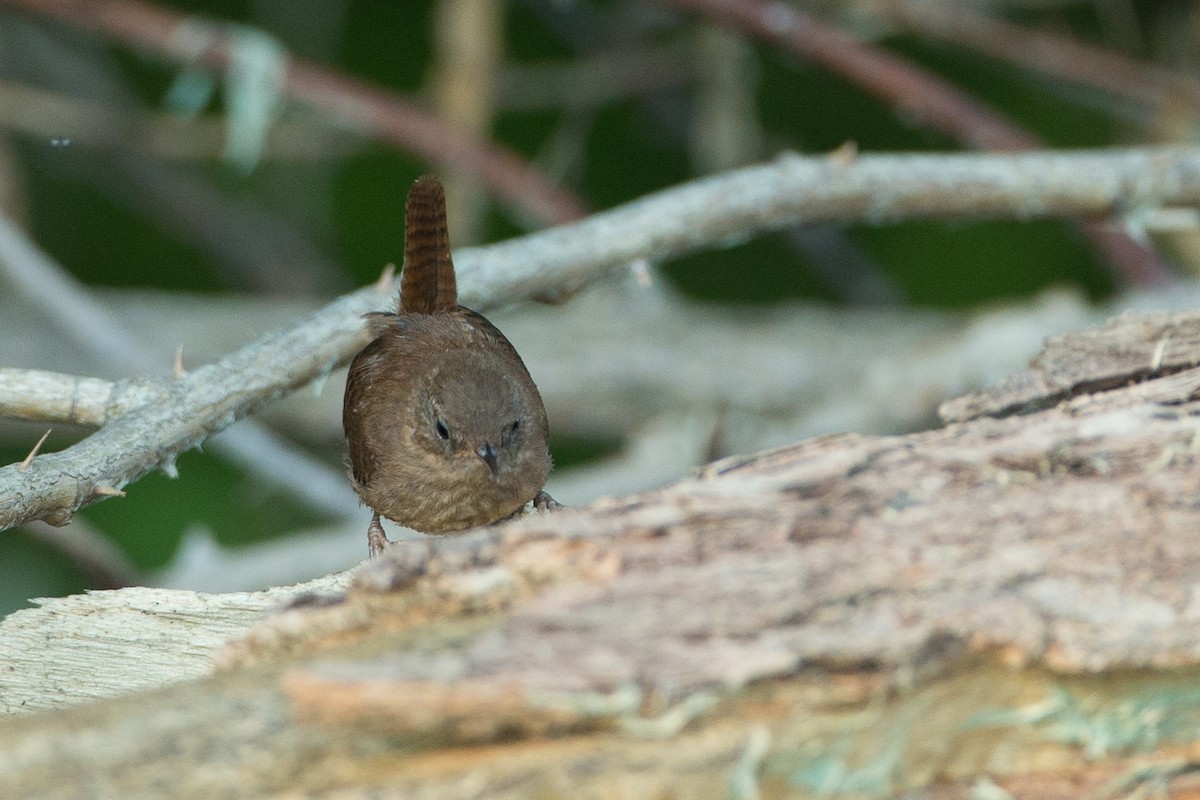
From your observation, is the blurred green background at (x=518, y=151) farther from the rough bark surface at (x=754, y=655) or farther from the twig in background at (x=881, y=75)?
the rough bark surface at (x=754, y=655)

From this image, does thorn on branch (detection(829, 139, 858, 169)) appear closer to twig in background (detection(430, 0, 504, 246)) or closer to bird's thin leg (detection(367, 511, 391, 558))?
bird's thin leg (detection(367, 511, 391, 558))

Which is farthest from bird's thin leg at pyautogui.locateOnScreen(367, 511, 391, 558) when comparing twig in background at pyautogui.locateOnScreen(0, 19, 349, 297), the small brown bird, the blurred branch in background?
twig in background at pyautogui.locateOnScreen(0, 19, 349, 297)

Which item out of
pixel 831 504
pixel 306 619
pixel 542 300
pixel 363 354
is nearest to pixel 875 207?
pixel 542 300

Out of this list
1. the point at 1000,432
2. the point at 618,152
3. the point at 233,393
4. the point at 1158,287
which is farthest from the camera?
the point at 618,152

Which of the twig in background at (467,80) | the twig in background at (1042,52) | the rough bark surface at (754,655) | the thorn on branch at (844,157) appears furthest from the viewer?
the twig in background at (467,80)

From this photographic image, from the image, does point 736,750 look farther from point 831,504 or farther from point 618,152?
point 618,152

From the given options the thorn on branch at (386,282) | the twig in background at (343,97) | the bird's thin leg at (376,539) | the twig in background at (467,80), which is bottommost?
the bird's thin leg at (376,539)

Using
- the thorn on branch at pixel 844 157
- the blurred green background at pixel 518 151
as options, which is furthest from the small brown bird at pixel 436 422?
the blurred green background at pixel 518 151
